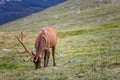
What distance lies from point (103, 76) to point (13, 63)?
17654 mm

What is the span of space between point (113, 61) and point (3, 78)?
28.9 ft

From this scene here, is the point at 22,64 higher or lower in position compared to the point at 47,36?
lower

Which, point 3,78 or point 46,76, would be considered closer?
point 46,76

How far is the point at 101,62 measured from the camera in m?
27.5

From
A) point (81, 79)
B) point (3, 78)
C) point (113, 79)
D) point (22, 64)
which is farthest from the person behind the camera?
point (22, 64)

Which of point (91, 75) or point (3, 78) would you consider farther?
point (3, 78)

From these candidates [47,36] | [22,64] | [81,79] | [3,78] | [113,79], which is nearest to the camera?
[113,79]

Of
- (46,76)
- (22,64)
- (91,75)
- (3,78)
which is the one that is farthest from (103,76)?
(22,64)

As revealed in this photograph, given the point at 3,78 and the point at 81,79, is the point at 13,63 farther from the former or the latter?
the point at 81,79

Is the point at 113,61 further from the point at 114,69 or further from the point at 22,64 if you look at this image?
the point at 22,64

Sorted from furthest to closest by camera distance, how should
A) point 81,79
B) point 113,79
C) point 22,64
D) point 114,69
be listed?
point 22,64, point 114,69, point 81,79, point 113,79

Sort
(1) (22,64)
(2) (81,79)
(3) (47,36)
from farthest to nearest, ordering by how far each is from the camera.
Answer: (1) (22,64) → (3) (47,36) → (2) (81,79)

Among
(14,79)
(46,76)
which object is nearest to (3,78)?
(14,79)

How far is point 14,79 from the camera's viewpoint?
24.6m
